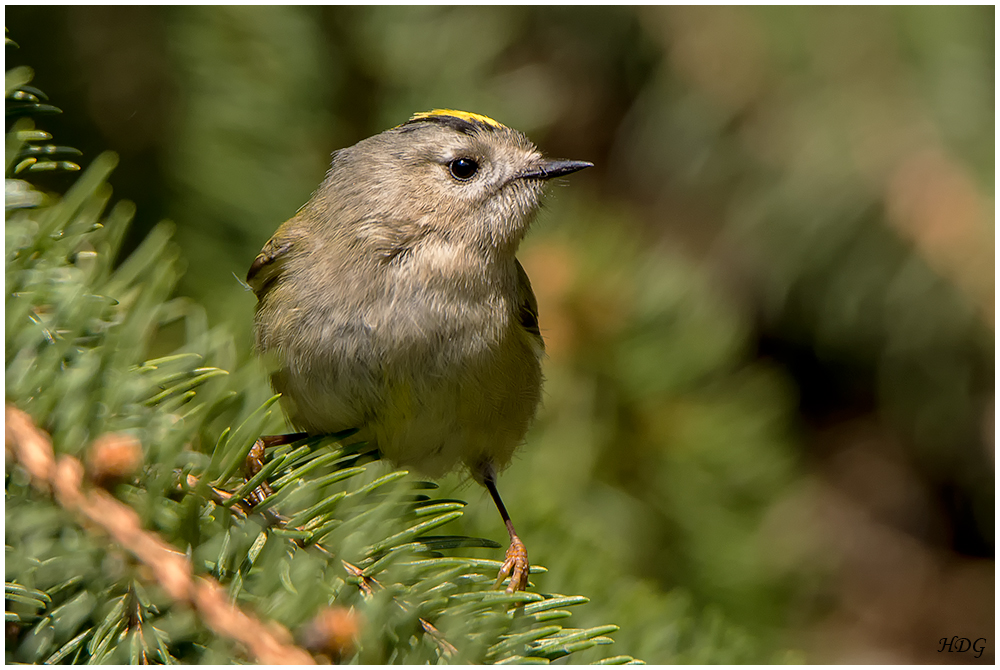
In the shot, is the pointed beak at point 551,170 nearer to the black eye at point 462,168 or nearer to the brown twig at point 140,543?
the black eye at point 462,168

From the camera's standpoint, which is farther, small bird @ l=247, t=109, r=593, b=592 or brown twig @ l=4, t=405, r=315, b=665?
small bird @ l=247, t=109, r=593, b=592

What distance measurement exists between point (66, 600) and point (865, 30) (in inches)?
75.4

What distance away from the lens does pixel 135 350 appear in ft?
3.44

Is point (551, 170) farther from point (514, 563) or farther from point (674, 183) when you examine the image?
point (514, 563)

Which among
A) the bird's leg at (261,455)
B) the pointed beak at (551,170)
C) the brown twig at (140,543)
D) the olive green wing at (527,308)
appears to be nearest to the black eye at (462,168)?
the pointed beak at (551,170)

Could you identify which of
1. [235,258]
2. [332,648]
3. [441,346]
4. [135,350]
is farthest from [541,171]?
[332,648]

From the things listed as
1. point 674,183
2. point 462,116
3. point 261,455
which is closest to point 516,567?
point 261,455

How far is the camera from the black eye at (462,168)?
1.94m

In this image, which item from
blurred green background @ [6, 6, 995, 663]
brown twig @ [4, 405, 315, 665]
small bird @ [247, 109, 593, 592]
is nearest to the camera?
brown twig @ [4, 405, 315, 665]

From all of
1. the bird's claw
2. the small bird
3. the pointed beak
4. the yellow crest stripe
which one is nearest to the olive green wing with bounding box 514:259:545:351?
the small bird

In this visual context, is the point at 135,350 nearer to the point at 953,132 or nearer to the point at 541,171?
the point at 541,171

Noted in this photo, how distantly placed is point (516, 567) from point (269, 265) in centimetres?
85

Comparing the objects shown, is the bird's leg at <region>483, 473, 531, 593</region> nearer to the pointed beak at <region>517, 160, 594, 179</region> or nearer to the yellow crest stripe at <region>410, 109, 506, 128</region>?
the pointed beak at <region>517, 160, 594, 179</region>

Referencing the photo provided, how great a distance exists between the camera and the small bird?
155 cm
